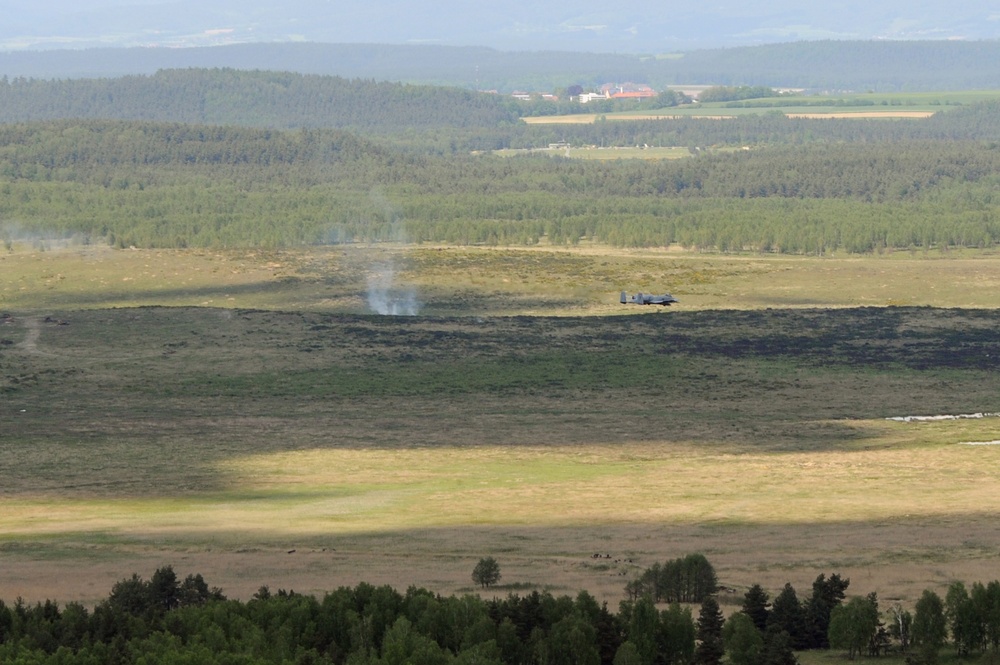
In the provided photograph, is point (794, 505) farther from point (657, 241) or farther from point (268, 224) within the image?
point (268, 224)

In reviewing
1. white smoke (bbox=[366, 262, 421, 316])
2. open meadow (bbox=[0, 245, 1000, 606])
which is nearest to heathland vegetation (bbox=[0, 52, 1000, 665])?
open meadow (bbox=[0, 245, 1000, 606])

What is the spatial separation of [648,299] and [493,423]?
41.9 meters

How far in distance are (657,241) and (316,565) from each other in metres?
109

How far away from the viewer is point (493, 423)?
74.2 metres

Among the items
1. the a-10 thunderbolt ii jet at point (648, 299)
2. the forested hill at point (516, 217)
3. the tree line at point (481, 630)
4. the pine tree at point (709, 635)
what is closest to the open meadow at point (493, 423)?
the a-10 thunderbolt ii jet at point (648, 299)

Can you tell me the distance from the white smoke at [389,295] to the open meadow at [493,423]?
0.37m

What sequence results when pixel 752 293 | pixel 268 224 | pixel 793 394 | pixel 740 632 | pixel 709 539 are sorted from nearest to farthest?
pixel 740 632 → pixel 709 539 → pixel 793 394 → pixel 752 293 → pixel 268 224

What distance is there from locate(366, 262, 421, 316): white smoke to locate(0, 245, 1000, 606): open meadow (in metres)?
0.37

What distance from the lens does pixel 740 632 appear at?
37000 mm

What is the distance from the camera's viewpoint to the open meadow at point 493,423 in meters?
48.8

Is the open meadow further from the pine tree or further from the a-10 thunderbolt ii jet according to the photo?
the pine tree

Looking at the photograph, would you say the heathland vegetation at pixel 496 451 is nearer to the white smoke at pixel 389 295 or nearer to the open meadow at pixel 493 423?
the open meadow at pixel 493 423

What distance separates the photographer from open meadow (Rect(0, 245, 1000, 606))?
4875 centimetres

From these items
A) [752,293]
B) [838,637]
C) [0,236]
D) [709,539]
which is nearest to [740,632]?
[838,637]
